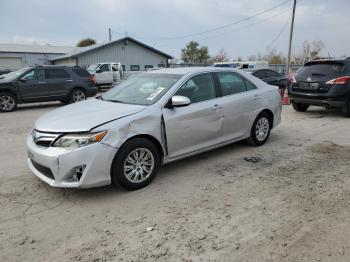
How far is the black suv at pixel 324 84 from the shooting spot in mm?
9406

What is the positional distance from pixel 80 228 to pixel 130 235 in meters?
0.56

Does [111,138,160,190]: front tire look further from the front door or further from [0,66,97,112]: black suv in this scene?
[0,66,97,112]: black suv

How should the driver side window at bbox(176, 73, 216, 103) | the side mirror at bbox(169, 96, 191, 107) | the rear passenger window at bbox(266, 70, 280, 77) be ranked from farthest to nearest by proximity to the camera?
the rear passenger window at bbox(266, 70, 280, 77) < the driver side window at bbox(176, 73, 216, 103) < the side mirror at bbox(169, 96, 191, 107)

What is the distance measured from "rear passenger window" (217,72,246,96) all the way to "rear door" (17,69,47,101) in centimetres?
939

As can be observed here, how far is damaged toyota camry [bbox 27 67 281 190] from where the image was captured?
4.06m

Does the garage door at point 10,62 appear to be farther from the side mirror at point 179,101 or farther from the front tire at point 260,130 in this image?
the side mirror at point 179,101

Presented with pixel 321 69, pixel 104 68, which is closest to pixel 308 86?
pixel 321 69

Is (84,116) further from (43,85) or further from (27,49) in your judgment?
(27,49)

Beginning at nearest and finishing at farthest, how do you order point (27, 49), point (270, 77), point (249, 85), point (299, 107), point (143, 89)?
point (143, 89) < point (249, 85) < point (299, 107) < point (270, 77) < point (27, 49)

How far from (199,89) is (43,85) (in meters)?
9.59

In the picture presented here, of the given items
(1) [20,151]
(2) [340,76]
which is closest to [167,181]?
(1) [20,151]

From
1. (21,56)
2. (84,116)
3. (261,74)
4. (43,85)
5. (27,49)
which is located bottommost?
(43,85)

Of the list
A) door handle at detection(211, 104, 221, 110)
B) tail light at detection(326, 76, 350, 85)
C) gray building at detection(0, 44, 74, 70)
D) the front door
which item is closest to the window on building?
gray building at detection(0, 44, 74, 70)

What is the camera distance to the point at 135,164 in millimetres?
4438
